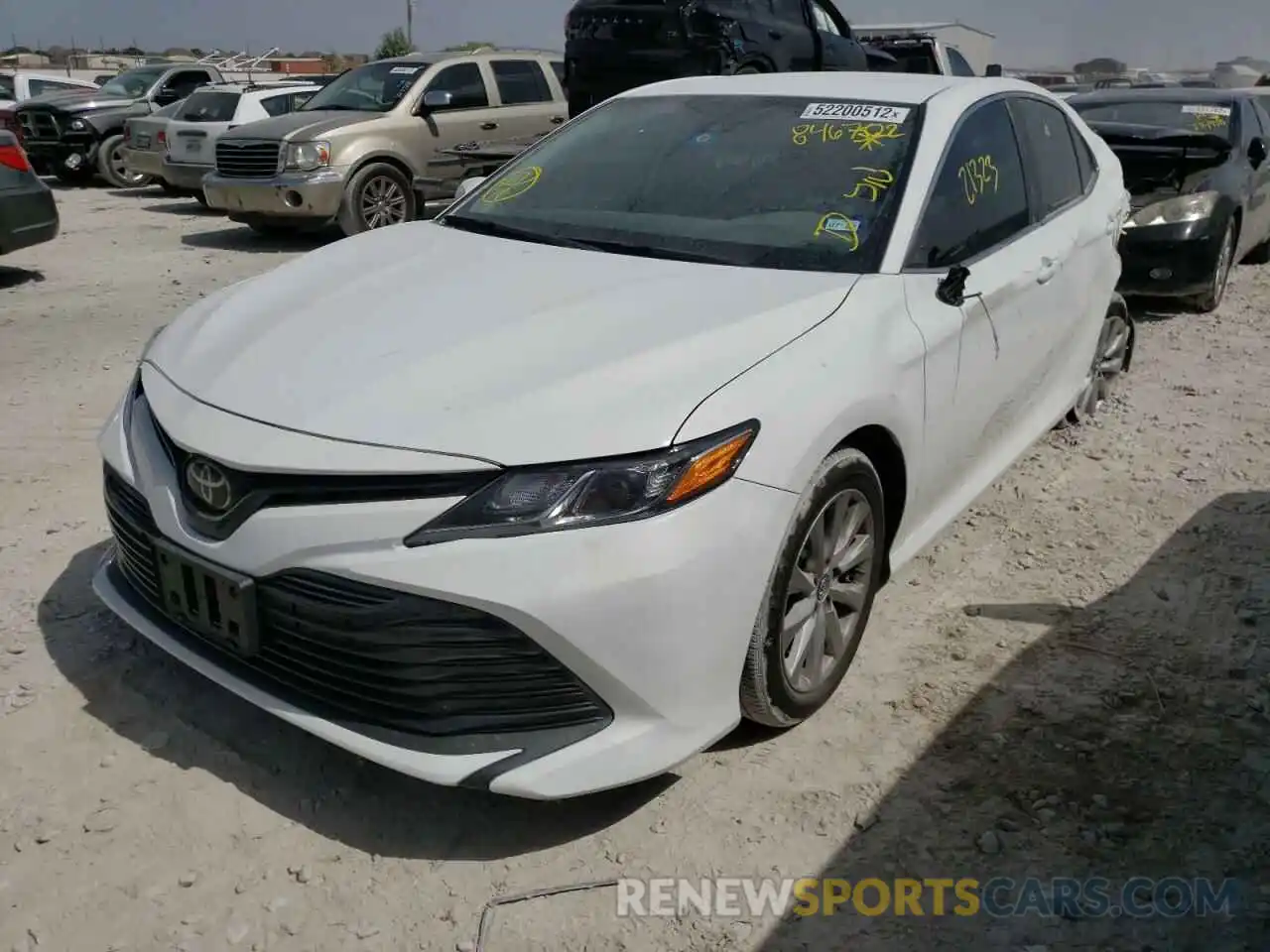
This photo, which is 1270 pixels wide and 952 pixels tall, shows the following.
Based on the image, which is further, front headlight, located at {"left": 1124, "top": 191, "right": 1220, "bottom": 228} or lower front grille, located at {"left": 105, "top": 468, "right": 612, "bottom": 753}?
front headlight, located at {"left": 1124, "top": 191, "right": 1220, "bottom": 228}

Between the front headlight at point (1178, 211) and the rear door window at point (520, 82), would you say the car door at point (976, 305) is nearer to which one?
the front headlight at point (1178, 211)

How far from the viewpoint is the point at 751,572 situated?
2.51 metres

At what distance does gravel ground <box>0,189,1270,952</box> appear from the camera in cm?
239

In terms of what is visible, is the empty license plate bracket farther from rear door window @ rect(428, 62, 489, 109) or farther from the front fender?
rear door window @ rect(428, 62, 489, 109)

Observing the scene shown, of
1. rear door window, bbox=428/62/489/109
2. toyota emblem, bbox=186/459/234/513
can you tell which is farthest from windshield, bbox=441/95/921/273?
rear door window, bbox=428/62/489/109

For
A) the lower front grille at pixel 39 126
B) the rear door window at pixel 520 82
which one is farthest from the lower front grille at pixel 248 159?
the lower front grille at pixel 39 126

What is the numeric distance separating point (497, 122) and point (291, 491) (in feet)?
31.2

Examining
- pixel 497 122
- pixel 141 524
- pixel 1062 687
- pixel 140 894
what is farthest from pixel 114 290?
pixel 1062 687

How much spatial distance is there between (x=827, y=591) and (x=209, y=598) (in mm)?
1527

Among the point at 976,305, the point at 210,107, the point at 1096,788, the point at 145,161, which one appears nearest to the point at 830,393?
the point at 976,305

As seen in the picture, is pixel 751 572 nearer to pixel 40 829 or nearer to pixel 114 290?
pixel 40 829

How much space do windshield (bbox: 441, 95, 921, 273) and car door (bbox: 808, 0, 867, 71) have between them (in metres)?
8.06

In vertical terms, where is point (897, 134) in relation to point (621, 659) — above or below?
above

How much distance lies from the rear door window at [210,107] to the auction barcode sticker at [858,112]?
10.4 m
